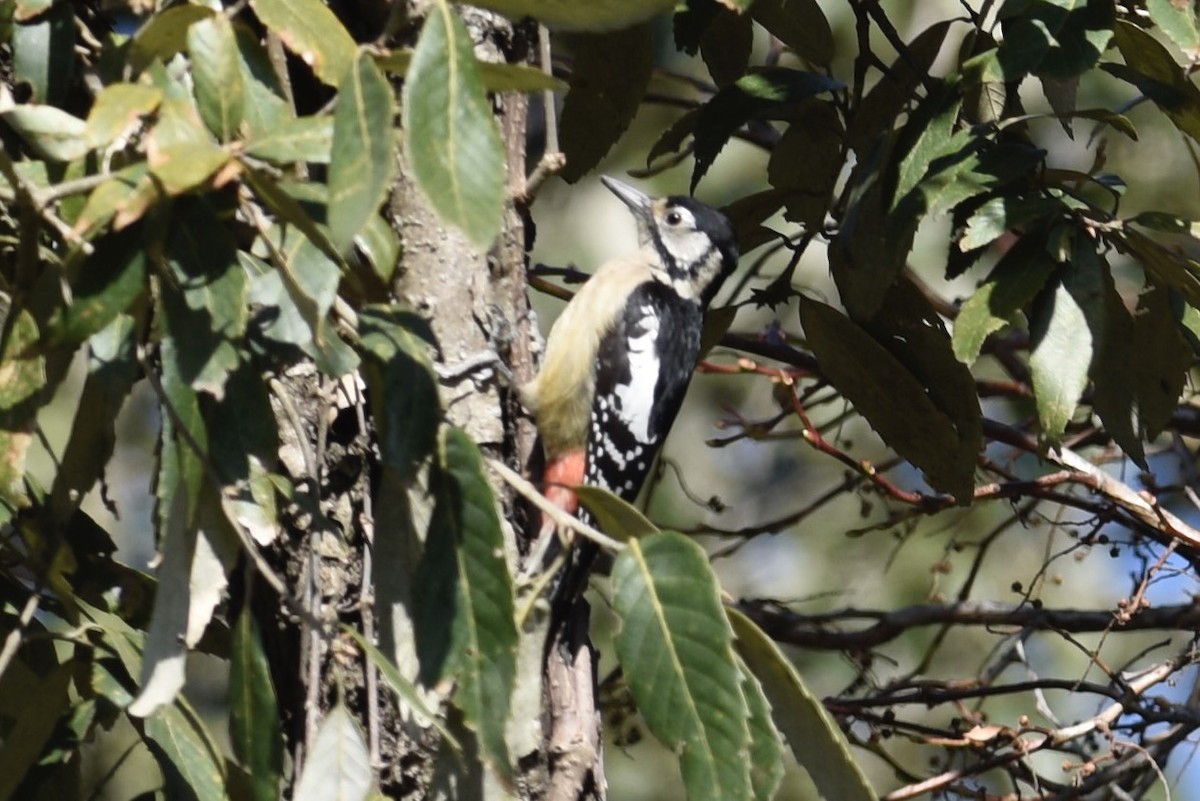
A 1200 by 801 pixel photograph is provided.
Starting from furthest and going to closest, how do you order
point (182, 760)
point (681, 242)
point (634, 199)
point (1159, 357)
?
point (634, 199) → point (681, 242) → point (1159, 357) → point (182, 760)

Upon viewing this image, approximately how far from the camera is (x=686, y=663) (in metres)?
1.85

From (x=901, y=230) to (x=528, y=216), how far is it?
0.84 meters

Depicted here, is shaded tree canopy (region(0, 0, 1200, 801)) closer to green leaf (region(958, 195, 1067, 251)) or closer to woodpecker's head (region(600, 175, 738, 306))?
green leaf (region(958, 195, 1067, 251))

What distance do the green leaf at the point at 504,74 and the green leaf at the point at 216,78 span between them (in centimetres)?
16

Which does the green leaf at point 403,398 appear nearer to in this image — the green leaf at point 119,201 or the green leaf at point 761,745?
the green leaf at point 119,201

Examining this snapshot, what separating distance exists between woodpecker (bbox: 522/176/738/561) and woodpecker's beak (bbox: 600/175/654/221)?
0.27 meters

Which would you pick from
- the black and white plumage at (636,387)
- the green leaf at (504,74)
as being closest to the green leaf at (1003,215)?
the green leaf at (504,74)

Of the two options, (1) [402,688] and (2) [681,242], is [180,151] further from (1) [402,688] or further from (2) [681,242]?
(2) [681,242]

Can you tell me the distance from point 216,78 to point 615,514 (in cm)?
80

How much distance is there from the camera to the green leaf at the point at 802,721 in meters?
2.03

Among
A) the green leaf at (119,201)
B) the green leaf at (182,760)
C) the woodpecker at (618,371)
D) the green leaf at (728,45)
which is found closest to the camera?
the green leaf at (119,201)

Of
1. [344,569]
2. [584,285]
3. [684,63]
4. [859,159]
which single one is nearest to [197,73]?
[344,569]

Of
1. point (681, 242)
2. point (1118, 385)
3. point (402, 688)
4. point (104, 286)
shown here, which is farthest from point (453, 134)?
point (681, 242)

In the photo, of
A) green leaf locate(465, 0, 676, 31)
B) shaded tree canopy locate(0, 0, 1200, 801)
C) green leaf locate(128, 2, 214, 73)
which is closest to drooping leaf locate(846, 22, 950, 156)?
shaded tree canopy locate(0, 0, 1200, 801)
